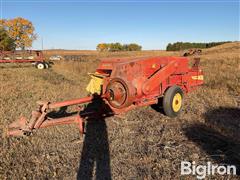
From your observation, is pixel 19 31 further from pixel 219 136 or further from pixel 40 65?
pixel 219 136

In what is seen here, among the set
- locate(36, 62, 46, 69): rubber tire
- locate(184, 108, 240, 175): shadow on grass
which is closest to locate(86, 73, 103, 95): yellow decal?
locate(184, 108, 240, 175): shadow on grass

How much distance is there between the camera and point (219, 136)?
4.32 metres

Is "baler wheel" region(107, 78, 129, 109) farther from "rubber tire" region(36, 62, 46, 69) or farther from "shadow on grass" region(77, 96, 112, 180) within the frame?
"rubber tire" region(36, 62, 46, 69)

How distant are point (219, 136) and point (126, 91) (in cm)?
195

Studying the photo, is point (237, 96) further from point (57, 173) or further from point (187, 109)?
point (57, 173)

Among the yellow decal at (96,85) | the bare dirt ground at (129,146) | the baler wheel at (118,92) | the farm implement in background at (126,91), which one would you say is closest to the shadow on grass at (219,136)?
the bare dirt ground at (129,146)

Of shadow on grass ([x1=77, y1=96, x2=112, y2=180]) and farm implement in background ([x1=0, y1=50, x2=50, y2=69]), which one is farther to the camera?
farm implement in background ([x1=0, y1=50, x2=50, y2=69])

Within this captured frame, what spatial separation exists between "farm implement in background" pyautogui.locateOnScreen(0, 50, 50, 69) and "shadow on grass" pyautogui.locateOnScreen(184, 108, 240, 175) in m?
16.9

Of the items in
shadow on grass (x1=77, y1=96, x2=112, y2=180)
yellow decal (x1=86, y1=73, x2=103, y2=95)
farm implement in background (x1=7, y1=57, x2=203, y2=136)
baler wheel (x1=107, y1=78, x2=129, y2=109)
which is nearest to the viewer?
shadow on grass (x1=77, y1=96, x2=112, y2=180)

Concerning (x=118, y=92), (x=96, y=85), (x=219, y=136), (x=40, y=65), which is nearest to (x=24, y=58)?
(x=40, y=65)

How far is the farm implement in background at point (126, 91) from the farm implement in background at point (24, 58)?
14.7 metres

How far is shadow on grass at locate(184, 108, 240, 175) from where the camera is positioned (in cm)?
357

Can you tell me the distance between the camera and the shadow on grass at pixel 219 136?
3.57 meters

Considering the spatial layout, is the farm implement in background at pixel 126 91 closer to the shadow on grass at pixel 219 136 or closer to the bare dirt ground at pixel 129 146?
the bare dirt ground at pixel 129 146
